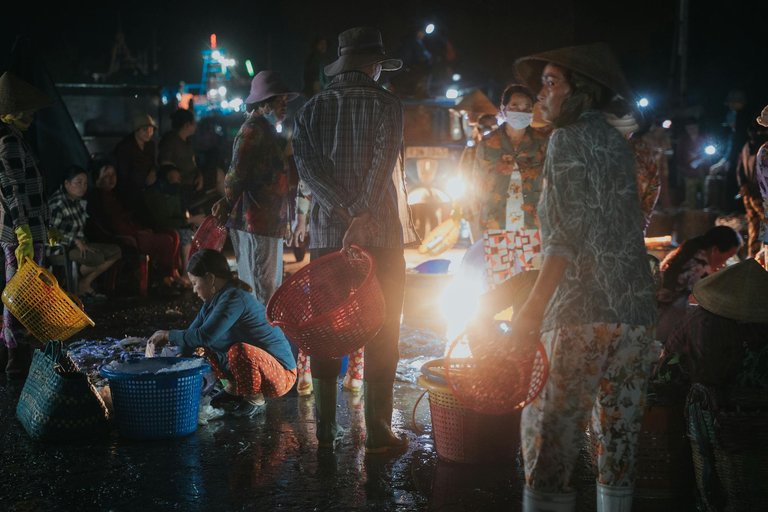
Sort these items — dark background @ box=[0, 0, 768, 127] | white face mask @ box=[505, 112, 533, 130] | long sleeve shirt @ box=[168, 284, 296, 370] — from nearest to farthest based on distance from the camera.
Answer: long sleeve shirt @ box=[168, 284, 296, 370] → white face mask @ box=[505, 112, 533, 130] → dark background @ box=[0, 0, 768, 127]

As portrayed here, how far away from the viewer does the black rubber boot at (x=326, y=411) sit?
5.34 meters

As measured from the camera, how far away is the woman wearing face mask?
6.40m

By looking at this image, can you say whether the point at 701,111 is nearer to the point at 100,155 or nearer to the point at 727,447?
the point at 100,155

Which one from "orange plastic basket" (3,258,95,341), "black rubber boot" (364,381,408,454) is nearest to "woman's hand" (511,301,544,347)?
"black rubber boot" (364,381,408,454)

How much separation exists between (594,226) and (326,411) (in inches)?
101

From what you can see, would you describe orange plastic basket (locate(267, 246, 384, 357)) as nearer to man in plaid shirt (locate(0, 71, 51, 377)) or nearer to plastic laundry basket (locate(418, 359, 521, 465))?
plastic laundry basket (locate(418, 359, 521, 465))

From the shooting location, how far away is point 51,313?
6438 mm

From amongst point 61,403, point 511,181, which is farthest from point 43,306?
point 511,181

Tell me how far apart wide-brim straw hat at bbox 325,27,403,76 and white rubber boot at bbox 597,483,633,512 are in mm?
2931

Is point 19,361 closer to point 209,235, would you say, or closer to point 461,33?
point 209,235

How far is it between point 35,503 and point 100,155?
9.90 m

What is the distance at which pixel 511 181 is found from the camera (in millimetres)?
6473

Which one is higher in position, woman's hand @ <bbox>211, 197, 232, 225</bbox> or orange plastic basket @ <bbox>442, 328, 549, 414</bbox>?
woman's hand @ <bbox>211, 197, 232, 225</bbox>

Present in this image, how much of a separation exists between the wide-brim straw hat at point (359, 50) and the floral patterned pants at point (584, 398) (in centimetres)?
247
